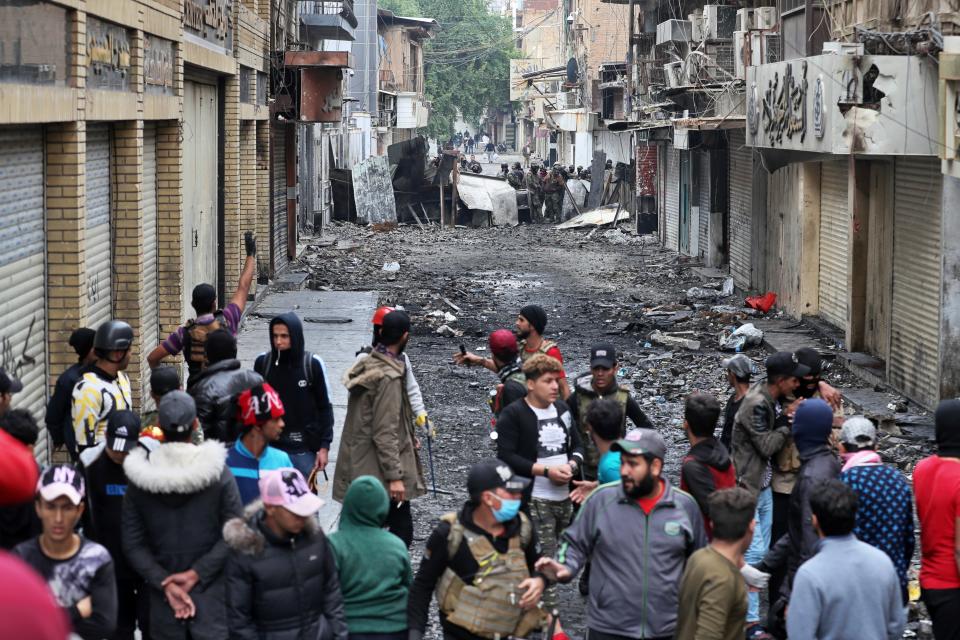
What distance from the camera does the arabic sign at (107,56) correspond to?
10164mm

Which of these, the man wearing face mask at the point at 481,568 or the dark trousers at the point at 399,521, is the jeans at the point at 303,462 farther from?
the man wearing face mask at the point at 481,568

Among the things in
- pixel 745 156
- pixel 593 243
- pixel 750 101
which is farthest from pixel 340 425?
pixel 593 243

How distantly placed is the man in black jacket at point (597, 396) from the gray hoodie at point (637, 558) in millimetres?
2241

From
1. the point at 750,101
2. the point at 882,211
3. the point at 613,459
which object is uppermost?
the point at 750,101

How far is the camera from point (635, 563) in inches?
207

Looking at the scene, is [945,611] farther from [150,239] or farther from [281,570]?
[150,239]

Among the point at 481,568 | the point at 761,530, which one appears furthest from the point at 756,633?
the point at 481,568

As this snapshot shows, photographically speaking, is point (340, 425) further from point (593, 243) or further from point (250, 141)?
point (593, 243)

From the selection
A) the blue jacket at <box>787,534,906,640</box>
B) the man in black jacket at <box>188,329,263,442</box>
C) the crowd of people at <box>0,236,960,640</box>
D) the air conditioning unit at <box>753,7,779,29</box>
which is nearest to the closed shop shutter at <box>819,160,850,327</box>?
the air conditioning unit at <box>753,7,779,29</box>

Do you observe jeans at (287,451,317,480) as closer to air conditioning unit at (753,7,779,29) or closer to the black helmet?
the black helmet

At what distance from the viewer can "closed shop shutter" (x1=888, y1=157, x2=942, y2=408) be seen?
1407 cm

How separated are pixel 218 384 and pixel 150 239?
6804 millimetres

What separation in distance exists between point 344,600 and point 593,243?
3207 centimetres

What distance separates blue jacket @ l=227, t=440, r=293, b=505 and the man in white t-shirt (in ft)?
4.45
